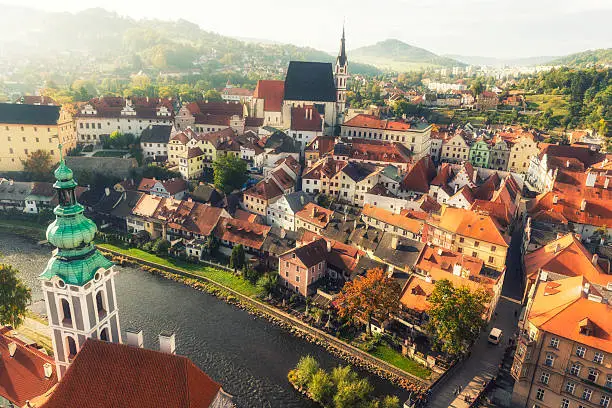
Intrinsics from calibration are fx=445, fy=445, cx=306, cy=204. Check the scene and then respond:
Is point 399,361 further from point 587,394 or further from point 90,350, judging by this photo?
point 90,350

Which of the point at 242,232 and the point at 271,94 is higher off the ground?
the point at 271,94

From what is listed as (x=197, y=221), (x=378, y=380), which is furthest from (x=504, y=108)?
(x=378, y=380)

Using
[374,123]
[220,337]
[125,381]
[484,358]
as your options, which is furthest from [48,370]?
[374,123]

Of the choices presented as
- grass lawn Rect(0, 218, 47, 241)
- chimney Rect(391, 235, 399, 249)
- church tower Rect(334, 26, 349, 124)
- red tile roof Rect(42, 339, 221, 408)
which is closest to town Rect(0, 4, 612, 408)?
red tile roof Rect(42, 339, 221, 408)

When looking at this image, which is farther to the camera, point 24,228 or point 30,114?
point 30,114

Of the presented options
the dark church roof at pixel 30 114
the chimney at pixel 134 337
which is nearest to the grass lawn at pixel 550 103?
the dark church roof at pixel 30 114

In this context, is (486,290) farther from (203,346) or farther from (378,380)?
(203,346)

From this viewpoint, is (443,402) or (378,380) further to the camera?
(378,380)
